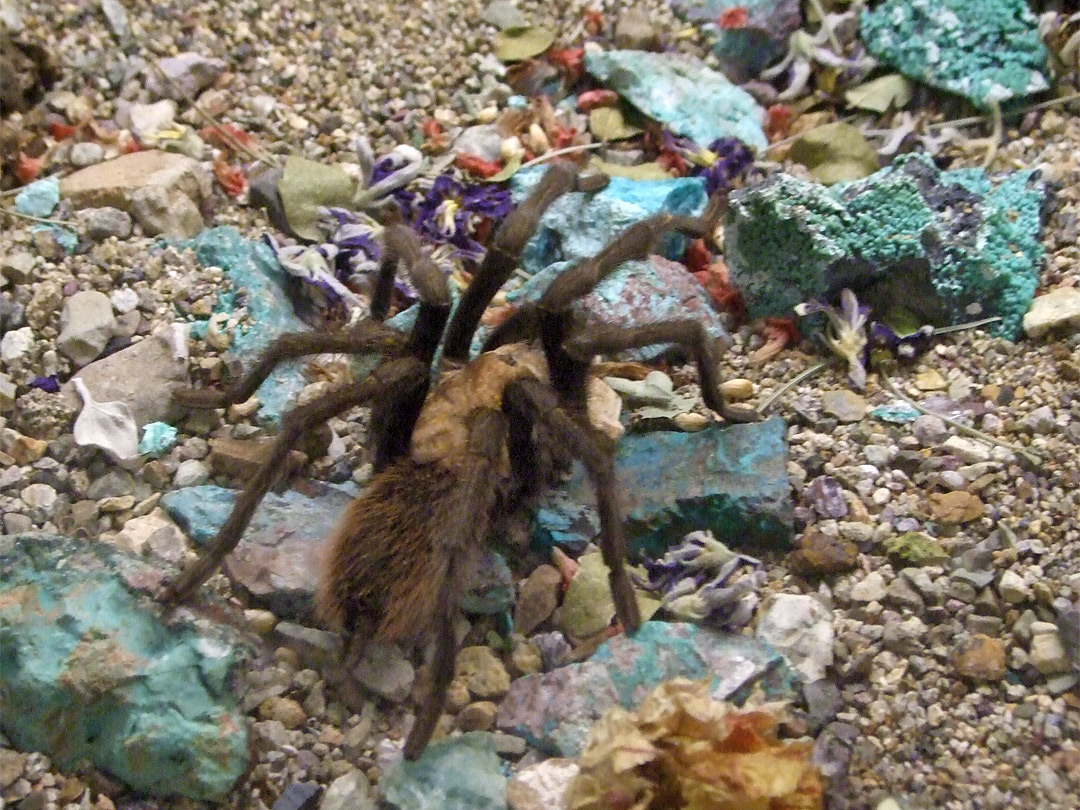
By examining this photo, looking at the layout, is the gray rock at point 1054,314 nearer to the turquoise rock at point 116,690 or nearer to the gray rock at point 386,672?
the gray rock at point 386,672

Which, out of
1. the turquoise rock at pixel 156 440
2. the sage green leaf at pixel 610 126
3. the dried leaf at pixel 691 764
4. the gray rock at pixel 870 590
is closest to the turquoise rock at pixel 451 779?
the dried leaf at pixel 691 764

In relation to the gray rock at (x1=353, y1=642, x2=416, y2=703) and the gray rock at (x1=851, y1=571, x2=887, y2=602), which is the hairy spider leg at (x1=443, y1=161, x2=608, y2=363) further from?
the gray rock at (x1=851, y1=571, x2=887, y2=602)

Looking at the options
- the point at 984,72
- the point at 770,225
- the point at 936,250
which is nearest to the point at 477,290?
the point at 770,225

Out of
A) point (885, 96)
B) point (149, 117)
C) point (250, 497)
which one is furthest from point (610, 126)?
point (250, 497)

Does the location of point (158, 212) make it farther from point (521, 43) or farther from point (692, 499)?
point (692, 499)

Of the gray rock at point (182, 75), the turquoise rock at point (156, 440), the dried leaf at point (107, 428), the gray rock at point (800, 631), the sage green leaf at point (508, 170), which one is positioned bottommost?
the gray rock at point (800, 631)

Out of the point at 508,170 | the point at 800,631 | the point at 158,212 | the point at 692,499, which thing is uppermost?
the point at 158,212

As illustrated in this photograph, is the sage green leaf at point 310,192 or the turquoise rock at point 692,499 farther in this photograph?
the sage green leaf at point 310,192
